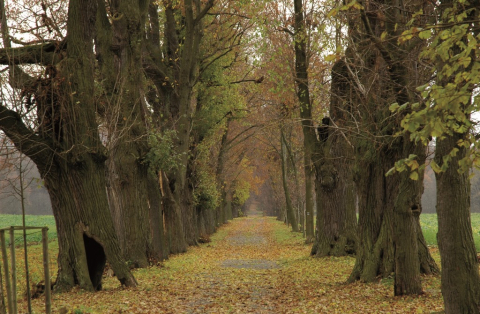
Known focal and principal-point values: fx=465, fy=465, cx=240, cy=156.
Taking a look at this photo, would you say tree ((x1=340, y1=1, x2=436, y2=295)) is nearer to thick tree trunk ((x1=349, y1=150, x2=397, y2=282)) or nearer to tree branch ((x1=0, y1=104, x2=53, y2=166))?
thick tree trunk ((x1=349, y1=150, x2=397, y2=282))

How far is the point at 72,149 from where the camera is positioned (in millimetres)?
10305

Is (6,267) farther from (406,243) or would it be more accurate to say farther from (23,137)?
(406,243)

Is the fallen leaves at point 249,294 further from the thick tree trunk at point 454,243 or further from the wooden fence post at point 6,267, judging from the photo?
the thick tree trunk at point 454,243

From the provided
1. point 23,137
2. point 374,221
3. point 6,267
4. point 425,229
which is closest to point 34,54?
point 23,137

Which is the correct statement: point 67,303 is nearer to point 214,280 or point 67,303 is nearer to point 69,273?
point 69,273

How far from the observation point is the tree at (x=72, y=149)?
10.2 metres

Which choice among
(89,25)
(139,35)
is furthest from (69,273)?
(139,35)

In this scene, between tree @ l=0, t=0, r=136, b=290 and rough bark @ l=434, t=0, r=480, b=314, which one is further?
tree @ l=0, t=0, r=136, b=290

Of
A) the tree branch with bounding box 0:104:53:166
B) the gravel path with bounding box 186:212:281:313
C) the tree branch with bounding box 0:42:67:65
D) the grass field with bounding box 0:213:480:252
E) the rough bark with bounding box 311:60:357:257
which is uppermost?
the tree branch with bounding box 0:42:67:65

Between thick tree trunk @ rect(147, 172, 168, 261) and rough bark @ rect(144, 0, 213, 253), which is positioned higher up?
rough bark @ rect(144, 0, 213, 253)

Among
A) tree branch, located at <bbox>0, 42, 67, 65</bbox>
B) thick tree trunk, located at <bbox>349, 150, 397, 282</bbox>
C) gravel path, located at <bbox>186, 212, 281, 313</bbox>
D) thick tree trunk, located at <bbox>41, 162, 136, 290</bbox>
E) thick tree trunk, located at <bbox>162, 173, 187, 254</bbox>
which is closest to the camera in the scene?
gravel path, located at <bbox>186, 212, 281, 313</bbox>

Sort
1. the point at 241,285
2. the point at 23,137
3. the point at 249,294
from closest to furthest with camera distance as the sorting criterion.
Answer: the point at 23,137 < the point at 249,294 < the point at 241,285

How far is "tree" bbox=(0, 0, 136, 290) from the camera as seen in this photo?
33.3 ft

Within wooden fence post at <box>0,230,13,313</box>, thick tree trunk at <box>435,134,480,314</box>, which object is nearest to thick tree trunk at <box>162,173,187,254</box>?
wooden fence post at <box>0,230,13,313</box>
